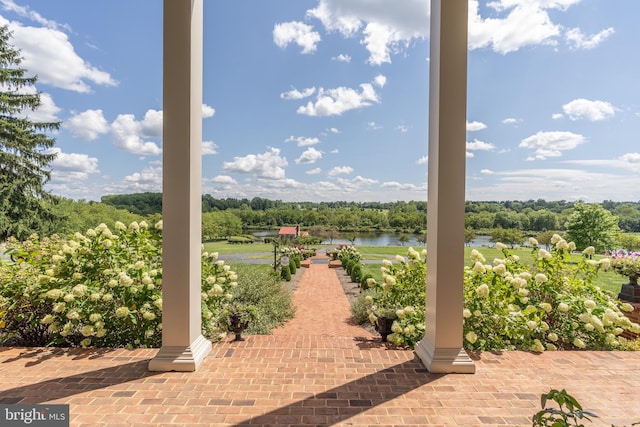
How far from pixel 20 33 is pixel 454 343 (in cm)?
3031

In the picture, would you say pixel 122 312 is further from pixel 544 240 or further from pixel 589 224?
pixel 589 224

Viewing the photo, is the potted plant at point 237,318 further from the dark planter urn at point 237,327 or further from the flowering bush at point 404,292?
the flowering bush at point 404,292

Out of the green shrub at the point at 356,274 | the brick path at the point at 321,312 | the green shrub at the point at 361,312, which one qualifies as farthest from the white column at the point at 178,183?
the green shrub at the point at 356,274

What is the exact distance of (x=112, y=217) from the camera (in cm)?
1817

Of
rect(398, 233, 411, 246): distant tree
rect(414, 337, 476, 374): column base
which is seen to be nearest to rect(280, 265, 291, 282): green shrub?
rect(414, 337, 476, 374): column base

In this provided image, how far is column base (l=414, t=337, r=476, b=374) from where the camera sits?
3.19 metres

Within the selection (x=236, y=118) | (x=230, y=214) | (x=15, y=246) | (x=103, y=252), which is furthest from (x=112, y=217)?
(x=103, y=252)

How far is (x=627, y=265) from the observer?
5.23 metres

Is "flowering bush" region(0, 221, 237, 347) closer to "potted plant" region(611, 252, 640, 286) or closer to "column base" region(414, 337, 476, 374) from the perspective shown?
"column base" region(414, 337, 476, 374)

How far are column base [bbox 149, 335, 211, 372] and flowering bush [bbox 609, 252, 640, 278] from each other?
6510 mm

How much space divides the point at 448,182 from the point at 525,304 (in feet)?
8.25

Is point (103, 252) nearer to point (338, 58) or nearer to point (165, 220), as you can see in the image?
point (165, 220)

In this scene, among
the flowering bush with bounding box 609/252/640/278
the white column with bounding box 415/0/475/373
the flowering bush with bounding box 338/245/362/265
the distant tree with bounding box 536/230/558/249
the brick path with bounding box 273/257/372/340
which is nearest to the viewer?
the white column with bounding box 415/0/475/373

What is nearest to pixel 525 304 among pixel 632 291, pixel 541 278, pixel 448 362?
pixel 541 278
